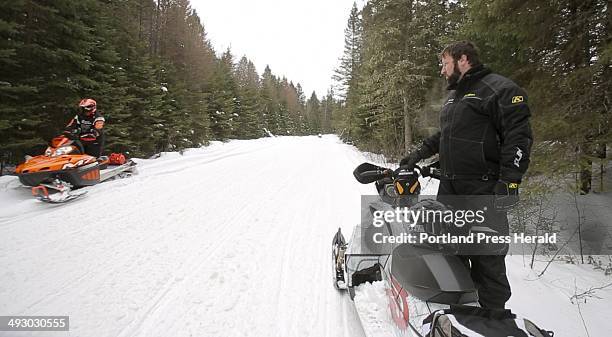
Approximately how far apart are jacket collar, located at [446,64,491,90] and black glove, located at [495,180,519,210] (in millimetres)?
763

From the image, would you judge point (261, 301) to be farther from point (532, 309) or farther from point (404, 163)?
point (532, 309)

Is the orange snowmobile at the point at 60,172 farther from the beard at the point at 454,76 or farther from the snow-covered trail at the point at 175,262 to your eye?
the beard at the point at 454,76

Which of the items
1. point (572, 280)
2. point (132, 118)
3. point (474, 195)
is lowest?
point (572, 280)

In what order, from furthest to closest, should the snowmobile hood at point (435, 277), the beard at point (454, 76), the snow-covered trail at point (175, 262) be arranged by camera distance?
the snow-covered trail at point (175, 262) < the beard at point (454, 76) < the snowmobile hood at point (435, 277)

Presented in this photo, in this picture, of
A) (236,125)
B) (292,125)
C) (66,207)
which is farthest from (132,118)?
(292,125)

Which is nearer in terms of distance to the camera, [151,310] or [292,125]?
[151,310]

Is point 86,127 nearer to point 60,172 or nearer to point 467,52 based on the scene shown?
point 60,172

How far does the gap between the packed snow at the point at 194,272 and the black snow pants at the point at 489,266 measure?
0.75 metres

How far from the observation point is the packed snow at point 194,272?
2.73m

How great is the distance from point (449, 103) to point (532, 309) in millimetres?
2042

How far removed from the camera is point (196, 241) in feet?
14.6

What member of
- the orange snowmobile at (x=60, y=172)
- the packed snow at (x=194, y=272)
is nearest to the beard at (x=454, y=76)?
the packed snow at (x=194, y=272)

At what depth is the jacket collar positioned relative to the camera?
7.41ft

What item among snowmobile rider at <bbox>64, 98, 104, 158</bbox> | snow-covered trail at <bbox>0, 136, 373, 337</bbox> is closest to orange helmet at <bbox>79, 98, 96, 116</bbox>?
snowmobile rider at <bbox>64, 98, 104, 158</bbox>
